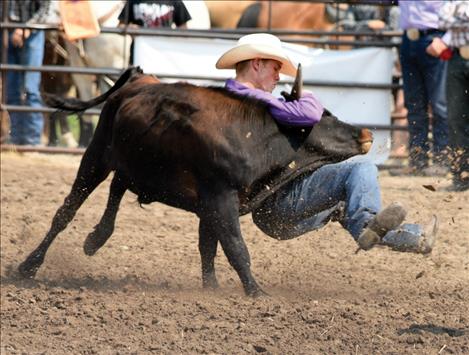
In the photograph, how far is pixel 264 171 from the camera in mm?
5824

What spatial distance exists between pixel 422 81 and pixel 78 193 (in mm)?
4384

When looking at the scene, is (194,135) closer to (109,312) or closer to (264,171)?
(264,171)

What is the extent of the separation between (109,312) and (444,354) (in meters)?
1.74

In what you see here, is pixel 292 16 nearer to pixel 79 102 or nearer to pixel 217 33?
pixel 217 33

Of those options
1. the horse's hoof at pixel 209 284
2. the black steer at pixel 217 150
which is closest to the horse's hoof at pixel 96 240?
the black steer at pixel 217 150

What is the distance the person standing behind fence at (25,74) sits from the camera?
10.6 metres

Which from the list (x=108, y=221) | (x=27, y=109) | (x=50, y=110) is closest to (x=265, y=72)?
(x=108, y=221)

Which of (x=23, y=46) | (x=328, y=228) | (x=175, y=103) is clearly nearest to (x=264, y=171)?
(x=175, y=103)

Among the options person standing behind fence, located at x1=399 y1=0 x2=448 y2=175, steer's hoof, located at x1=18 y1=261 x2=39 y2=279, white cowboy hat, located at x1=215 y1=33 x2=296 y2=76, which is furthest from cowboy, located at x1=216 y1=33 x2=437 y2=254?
person standing behind fence, located at x1=399 y1=0 x2=448 y2=175

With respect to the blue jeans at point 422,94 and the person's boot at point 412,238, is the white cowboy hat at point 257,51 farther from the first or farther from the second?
the blue jeans at point 422,94

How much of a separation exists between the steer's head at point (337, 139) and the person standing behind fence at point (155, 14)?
481 centimetres

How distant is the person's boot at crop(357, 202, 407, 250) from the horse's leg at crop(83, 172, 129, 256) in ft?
5.05

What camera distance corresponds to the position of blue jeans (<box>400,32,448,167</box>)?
32.1 ft

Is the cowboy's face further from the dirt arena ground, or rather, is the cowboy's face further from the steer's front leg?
the dirt arena ground
